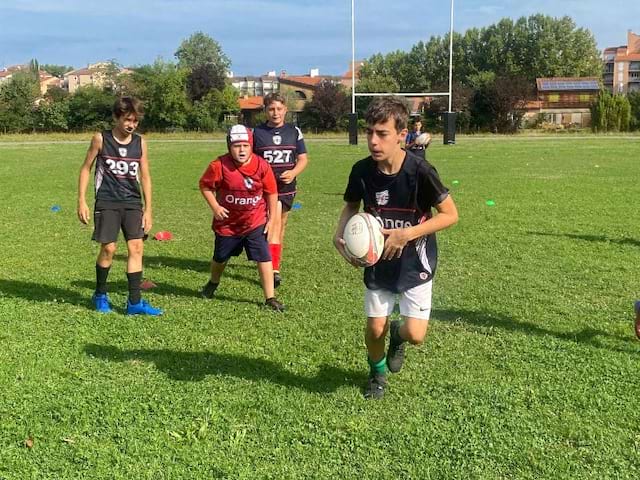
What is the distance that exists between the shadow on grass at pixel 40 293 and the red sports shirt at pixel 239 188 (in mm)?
1651

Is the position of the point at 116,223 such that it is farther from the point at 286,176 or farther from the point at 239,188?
the point at 286,176

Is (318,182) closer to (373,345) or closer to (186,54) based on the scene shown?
(373,345)

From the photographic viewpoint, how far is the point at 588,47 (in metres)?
85.1

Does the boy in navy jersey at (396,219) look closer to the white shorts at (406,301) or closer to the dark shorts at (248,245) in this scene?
the white shorts at (406,301)

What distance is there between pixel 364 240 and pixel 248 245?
262 centimetres

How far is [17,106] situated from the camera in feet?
193

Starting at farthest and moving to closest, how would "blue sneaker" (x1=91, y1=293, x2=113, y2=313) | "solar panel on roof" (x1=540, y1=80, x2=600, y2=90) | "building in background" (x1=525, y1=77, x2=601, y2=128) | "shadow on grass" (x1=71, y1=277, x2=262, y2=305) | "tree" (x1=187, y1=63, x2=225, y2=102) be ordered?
"solar panel on roof" (x1=540, y1=80, x2=600, y2=90), "tree" (x1=187, y1=63, x2=225, y2=102), "building in background" (x1=525, y1=77, x2=601, y2=128), "shadow on grass" (x1=71, y1=277, x2=262, y2=305), "blue sneaker" (x1=91, y1=293, x2=113, y2=313)

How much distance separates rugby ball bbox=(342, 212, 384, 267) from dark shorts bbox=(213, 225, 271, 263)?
7.84 ft

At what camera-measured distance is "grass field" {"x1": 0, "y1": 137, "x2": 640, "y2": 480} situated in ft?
11.2

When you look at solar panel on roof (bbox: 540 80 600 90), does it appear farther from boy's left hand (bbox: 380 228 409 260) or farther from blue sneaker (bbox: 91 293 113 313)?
boy's left hand (bbox: 380 228 409 260)

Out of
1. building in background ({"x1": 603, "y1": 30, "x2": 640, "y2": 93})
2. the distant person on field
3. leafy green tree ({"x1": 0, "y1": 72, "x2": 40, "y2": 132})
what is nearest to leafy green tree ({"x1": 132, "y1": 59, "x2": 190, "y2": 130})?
leafy green tree ({"x1": 0, "y1": 72, "x2": 40, "y2": 132})

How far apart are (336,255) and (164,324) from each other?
11.1 feet

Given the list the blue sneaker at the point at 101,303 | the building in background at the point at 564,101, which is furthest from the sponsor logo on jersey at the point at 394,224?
the building in background at the point at 564,101

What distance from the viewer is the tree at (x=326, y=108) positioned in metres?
61.2
